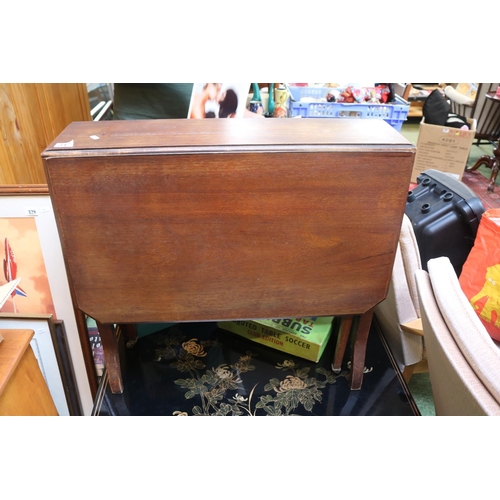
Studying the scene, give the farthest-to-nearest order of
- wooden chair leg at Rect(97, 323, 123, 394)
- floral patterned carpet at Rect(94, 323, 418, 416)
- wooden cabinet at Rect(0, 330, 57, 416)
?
floral patterned carpet at Rect(94, 323, 418, 416) → wooden chair leg at Rect(97, 323, 123, 394) → wooden cabinet at Rect(0, 330, 57, 416)

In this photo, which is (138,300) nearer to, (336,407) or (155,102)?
(336,407)

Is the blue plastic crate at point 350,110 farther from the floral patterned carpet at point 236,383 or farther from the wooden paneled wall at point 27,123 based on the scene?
the floral patterned carpet at point 236,383

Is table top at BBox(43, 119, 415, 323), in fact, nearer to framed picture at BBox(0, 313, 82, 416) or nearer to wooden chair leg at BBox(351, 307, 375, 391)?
wooden chair leg at BBox(351, 307, 375, 391)

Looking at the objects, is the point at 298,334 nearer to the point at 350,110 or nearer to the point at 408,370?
the point at 408,370

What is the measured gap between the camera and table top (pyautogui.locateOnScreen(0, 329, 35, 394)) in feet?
3.20

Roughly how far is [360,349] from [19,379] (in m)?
0.91

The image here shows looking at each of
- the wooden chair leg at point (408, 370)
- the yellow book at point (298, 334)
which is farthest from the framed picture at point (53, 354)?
the wooden chair leg at point (408, 370)

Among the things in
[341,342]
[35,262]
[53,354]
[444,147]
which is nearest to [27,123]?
[35,262]

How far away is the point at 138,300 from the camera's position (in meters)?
1.04

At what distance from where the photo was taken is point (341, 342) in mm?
1319

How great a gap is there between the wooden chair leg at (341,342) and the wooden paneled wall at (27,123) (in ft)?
3.70

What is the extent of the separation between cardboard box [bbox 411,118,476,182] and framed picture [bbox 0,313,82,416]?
9.49 ft

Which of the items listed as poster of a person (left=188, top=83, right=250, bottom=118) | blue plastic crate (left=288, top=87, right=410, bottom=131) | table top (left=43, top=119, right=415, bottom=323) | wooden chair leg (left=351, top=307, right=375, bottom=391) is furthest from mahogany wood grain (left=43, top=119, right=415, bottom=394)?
blue plastic crate (left=288, top=87, right=410, bottom=131)

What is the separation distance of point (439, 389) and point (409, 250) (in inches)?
17.3
